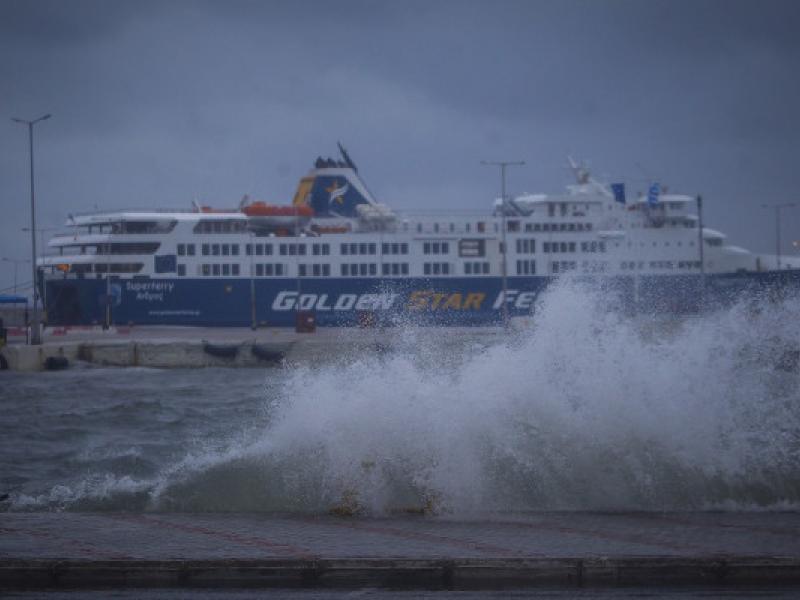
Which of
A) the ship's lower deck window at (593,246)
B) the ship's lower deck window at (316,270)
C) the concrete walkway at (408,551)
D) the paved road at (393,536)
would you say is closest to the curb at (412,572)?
the concrete walkway at (408,551)

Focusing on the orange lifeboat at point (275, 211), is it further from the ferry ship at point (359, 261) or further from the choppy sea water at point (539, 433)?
the choppy sea water at point (539, 433)

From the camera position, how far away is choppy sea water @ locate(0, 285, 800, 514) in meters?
10.5

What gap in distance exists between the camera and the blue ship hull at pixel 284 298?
59.5m

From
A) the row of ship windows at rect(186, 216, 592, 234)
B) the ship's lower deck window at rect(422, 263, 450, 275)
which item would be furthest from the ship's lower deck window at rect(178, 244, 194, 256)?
the ship's lower deck window at rect(422, 263, 450, 275)

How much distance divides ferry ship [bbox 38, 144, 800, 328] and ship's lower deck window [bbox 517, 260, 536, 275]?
3.5 inches

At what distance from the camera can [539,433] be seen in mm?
11125

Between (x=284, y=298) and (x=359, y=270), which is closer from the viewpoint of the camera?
(x=284, y=298)

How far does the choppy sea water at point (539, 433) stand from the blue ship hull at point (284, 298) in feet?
152

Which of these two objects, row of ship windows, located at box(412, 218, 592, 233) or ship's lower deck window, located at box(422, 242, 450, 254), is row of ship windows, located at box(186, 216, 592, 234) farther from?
ship's lower deck window, located at box(422, 242, 450, 254)

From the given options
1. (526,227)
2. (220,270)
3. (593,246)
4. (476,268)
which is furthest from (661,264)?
(220,270)

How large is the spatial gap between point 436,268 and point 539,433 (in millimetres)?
50840

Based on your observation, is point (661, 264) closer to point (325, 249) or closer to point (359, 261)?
point (359, 261)

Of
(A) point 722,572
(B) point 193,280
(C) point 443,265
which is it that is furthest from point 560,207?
(A) point 722,572

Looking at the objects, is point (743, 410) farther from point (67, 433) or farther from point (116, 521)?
point (67, 433)
